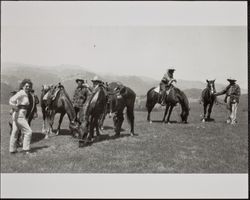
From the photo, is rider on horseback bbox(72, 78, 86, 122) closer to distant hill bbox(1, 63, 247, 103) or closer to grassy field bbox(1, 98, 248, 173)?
distant hill bbox(1, 63, 247, 103)

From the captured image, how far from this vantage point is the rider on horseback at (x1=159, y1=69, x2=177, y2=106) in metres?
7.20

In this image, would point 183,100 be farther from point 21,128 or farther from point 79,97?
point 21,128

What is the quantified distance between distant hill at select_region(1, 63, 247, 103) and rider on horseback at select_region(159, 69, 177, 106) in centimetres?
18

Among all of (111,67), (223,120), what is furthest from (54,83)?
(223,120)

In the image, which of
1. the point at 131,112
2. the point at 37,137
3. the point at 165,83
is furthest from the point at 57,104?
the point at 165,83

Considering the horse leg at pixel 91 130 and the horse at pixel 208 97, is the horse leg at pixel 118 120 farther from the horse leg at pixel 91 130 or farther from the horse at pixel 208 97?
the horse at pixel 208 97

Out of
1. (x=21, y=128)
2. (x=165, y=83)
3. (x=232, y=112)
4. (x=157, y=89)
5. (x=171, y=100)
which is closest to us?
(x=21, y=128)

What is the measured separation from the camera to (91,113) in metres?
6.91

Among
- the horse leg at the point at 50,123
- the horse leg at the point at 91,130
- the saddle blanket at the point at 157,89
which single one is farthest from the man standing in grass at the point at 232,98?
the horse leg at the point at 50,123

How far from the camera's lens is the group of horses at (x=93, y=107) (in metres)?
6.84

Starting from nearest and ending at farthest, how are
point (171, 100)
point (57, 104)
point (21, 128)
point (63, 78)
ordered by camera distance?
1. point (21, 128)
2. point (63, 78)
3. point (57, 104)
4. point (171, 100)

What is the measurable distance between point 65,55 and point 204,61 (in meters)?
2.74

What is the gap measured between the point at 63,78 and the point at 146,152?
2.24 metres

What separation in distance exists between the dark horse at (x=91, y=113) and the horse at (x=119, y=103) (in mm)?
140
